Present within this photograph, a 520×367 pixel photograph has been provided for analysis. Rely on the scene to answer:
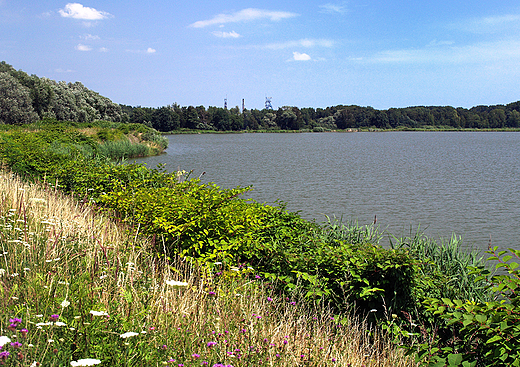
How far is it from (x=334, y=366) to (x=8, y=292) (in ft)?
8.98

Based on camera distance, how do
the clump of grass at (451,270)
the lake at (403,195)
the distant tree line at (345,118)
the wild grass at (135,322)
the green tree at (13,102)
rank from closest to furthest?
the wild grass at (135,322), the clump of grass at (451,270), the lake at (403,195), the green tree at (13,102), the distant tree line at (345,118)

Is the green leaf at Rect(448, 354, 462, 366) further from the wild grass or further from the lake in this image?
the lake

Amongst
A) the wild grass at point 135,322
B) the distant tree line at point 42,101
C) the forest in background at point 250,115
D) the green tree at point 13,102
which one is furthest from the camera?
the forest in background at point 250,115

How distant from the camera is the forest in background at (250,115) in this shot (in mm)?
60656

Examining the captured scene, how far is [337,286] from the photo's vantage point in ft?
15.6

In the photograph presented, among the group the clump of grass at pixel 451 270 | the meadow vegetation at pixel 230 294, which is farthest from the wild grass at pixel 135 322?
the clump of grass at pixel 451 270

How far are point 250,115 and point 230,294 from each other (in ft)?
498

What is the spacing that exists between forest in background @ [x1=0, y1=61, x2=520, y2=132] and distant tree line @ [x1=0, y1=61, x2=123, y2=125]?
130 mm

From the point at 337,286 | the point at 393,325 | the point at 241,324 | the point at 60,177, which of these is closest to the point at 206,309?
the point at 241,324

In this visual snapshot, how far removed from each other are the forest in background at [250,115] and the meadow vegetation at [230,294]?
58180 mm

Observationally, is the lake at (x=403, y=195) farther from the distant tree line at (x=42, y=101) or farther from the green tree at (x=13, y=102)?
the green tree at (x=13, y=102)

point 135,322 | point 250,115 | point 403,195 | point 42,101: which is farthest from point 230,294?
point 250,115

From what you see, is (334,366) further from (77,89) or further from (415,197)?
(77,89)

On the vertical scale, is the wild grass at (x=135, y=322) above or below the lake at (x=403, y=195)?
above
